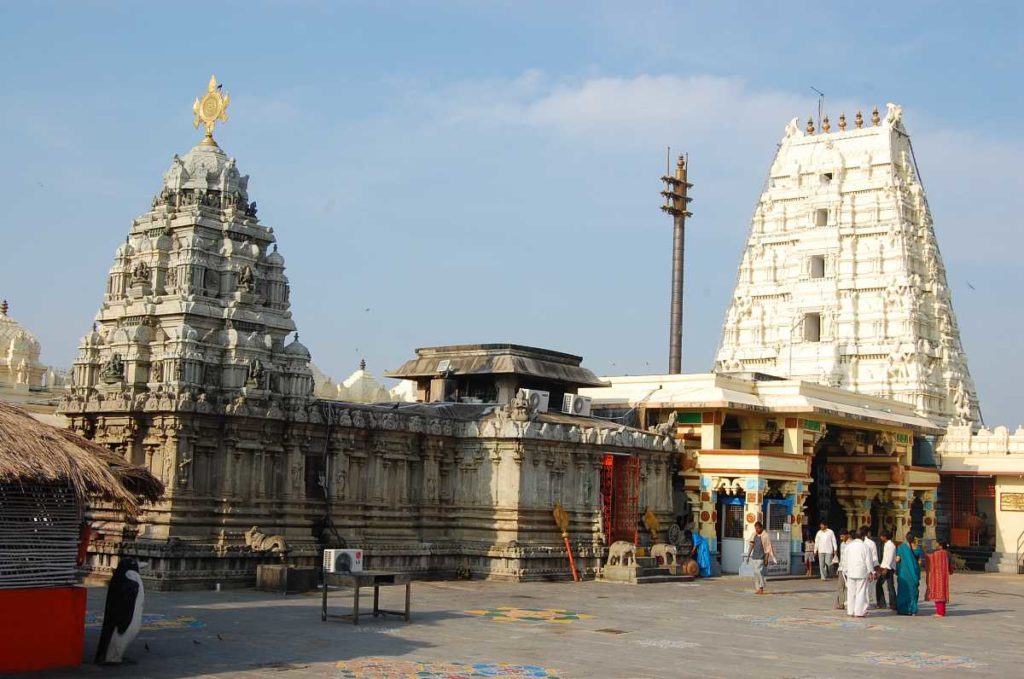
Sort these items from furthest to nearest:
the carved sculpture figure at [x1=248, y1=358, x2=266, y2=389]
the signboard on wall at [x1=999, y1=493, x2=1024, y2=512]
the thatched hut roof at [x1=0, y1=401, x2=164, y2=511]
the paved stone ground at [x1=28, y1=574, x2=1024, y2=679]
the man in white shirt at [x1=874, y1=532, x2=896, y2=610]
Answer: the signboard on wall at [x1=999, y1=493, x2=1024, y2=512] → the carved sculpture figure at [x1=248, y1=358, x2=266, y2=389] → the man in white shirt at [x1=874, y1=532, x2=896, y2=610] → the paved stone ground at [x1=28, y1=574, x2=1024, y2=679] → the thatched hut roof at [x1=0, y1=401, x2=164, y2=511]

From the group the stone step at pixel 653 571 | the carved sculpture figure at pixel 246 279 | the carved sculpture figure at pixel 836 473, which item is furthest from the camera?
the carved sculpture figure at pixel 836 473

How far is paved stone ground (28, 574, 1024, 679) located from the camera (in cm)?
1645

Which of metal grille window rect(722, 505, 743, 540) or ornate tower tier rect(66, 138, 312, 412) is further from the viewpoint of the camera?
metal grille window rect(722, 505, 743, 540)

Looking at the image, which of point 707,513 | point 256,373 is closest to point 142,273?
point 256,373

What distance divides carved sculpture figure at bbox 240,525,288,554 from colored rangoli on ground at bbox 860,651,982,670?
1329 cm

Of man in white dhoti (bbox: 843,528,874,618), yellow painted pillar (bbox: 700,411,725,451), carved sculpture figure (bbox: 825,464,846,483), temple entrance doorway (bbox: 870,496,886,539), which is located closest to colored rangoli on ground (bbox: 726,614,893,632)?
man in white dhoti (bbox: 843,528,874,618)

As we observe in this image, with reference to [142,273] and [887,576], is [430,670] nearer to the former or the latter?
[887,576]

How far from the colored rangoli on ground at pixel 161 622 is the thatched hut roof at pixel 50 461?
11.3 ft

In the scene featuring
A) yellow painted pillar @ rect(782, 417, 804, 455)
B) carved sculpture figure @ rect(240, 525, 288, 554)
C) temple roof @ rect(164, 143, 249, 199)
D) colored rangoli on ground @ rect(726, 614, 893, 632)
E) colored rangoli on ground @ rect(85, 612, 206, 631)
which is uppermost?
temple roof @ rect(164, 143, 249, 199)

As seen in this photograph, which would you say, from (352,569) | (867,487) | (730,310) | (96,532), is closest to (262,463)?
(96,532)

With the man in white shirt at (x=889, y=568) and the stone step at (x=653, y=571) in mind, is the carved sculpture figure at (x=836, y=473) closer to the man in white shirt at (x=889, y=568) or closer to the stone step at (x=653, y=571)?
the stone step at (x=653, y=571)

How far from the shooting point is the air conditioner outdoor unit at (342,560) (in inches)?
854

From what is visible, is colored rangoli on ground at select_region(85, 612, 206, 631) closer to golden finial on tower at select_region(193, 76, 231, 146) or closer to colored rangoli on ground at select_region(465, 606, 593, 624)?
colored rangoli on ground at select_region(465, 606, 593, 624)

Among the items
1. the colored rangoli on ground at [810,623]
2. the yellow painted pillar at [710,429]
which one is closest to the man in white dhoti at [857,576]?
the colored rangoli on ground at [810,623]
